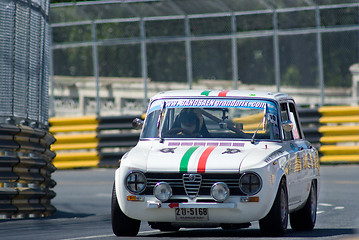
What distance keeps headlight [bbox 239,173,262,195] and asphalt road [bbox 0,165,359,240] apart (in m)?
0.54

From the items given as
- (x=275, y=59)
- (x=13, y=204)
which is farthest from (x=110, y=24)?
(x=13, y=204)

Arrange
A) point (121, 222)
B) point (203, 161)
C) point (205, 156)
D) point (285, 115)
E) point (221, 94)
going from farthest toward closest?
point (285, 115)
point (221, 94)
point (121, 222)
point (205, 156)
point (203, 161)

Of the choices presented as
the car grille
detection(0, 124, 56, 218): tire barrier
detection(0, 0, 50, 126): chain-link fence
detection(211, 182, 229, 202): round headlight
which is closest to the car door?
the car grille

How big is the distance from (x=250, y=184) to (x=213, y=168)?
0.39 metres

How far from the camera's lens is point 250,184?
9438 millimetres

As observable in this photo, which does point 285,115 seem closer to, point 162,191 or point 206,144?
point 206,144

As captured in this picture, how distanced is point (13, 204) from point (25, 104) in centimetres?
162

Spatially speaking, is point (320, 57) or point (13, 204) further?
point (320, 57)

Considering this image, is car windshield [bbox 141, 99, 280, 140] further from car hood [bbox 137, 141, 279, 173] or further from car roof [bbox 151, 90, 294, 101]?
car hood [bbox 137, 141, 279, 173]

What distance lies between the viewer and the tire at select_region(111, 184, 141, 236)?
973 cm

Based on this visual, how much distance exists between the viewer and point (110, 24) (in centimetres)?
2436

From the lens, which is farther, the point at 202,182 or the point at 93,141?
the point at 93,141

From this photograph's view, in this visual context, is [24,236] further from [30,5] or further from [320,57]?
[320,57]

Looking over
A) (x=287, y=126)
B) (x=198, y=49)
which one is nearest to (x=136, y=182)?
(x=287, y=126)
